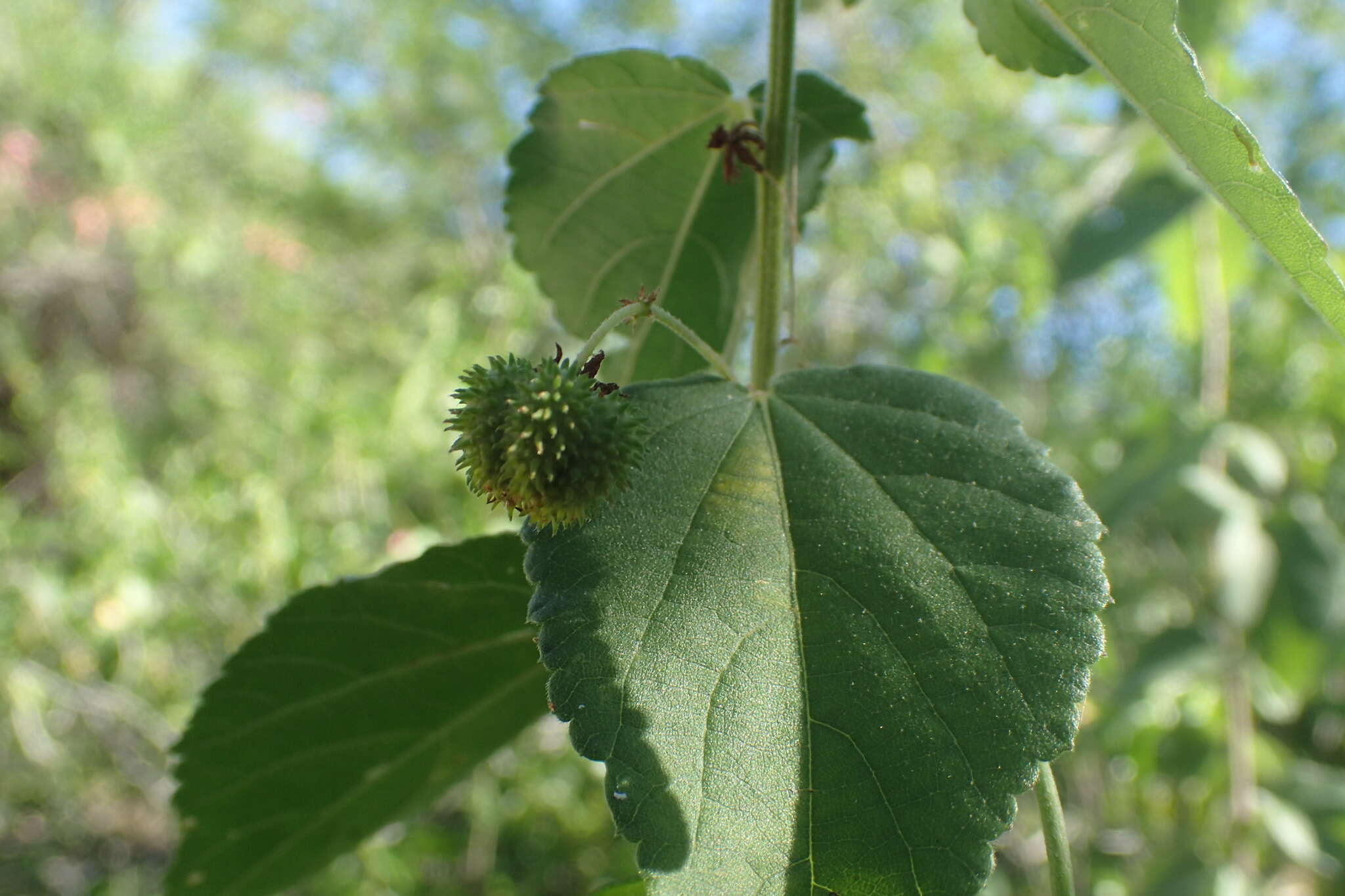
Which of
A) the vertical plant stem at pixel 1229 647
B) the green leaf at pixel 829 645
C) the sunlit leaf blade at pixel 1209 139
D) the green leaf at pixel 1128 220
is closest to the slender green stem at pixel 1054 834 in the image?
the green leaf at pixel 829 645

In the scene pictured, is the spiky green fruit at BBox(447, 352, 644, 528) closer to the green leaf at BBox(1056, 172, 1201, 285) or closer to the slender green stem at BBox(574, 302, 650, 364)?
the slender green stem at BBox(574, 302, 650, 364)

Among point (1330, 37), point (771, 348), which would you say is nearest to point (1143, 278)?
point (1330, 37)

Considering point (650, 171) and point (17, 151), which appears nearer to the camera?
point (650, 171)

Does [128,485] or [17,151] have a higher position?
[17,151]

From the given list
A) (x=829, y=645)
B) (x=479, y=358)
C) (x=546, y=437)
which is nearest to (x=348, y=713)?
(x=546, y=437)

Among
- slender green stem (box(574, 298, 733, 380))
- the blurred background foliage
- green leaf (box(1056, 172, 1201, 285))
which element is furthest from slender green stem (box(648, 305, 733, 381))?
green leaf (box(1056, 172, 1201, 285))

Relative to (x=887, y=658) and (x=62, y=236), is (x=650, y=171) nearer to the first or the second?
(x=887, y=658)

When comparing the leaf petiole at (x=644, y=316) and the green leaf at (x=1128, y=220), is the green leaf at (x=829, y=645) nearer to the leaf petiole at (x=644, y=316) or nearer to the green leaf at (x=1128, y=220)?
the leaf petiole at (x=644, y=316)
